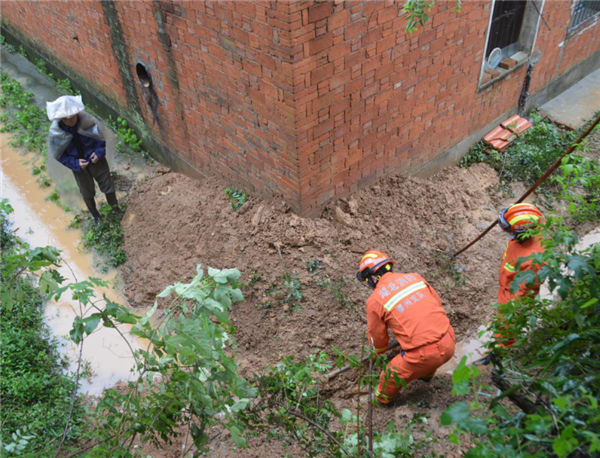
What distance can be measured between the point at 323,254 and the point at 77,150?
3.59 metres

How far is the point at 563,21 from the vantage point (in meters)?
7.32

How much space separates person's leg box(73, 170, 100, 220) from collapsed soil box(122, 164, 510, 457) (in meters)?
0.53

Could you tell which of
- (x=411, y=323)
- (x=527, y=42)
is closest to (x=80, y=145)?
(x=411, y=323)

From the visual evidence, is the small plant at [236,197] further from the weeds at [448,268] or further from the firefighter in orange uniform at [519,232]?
the firefighter in orange uniform at [519,232]

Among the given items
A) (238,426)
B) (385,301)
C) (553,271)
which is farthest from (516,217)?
(238,426)

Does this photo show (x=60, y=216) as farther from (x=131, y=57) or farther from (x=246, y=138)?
(x=246, y=138)

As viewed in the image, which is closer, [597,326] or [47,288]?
[597,326]

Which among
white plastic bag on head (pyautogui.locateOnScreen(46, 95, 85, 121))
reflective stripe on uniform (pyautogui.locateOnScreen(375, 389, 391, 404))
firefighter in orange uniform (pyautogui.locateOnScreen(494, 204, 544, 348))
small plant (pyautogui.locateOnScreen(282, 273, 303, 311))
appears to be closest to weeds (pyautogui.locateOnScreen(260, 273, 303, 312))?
small plant (pyautogui.locateOnScreen(282, 273, 303, 311))

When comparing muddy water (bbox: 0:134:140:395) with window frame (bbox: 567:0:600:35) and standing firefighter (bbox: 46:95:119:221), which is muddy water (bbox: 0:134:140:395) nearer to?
standing firefighter (bbox: 46:95:119:221)

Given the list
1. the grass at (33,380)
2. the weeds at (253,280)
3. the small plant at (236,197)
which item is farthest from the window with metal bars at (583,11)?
the grass at (33,380)

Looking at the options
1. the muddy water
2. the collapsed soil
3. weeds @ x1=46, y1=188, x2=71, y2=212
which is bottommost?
the muddy water

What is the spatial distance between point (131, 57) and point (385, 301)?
5.17 metres

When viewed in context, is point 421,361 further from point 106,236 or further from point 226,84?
point 106,236

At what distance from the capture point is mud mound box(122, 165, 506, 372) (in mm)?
4820
